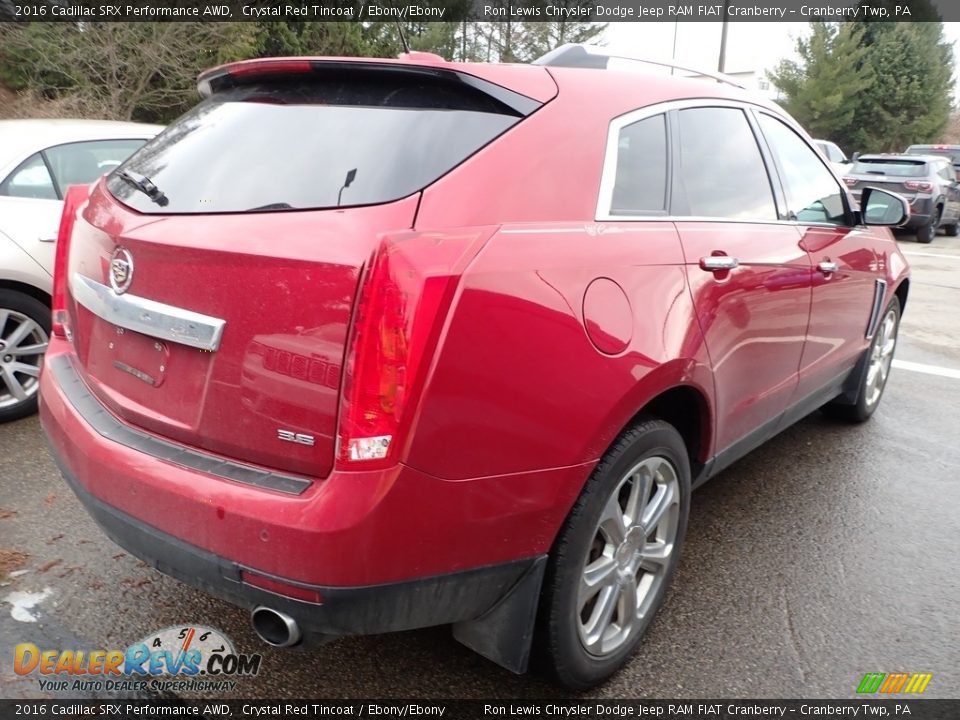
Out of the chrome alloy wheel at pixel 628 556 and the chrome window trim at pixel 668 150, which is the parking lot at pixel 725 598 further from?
the chrome window trim at pixel 668 150

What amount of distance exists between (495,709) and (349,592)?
2.58 ft

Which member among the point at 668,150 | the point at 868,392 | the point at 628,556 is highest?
the point at 668,150

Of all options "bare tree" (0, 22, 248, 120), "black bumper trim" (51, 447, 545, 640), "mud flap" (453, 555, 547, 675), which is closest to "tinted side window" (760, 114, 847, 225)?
"mud flap" (453, 555, 547, 675)

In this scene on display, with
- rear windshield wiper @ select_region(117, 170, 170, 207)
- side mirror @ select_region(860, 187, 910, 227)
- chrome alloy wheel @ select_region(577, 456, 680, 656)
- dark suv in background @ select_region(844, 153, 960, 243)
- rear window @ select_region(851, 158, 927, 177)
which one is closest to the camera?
rear windshield wiper @ select_region(117, 170, 170, 207)

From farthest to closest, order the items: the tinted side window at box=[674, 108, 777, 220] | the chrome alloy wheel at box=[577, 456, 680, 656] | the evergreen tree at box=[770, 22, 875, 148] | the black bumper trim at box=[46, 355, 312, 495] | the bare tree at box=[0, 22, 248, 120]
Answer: the evergreen tree at box=[770, 22, 875, 148] < the bare tree at box=[0, 22, 248, 120] < the tinted side window at box=[674, 108, 777, 220] < the chrome alloy wheel at box=[577, 456, 680, 656] < the black bumper trim at box=[46, 355, 312, 495]

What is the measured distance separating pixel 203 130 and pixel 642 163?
4.30ft

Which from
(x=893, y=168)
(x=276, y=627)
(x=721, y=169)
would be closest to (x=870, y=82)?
(x=893, y=168)

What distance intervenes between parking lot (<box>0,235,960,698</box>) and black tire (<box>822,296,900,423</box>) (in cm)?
47

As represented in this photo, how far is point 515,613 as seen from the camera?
1.96m

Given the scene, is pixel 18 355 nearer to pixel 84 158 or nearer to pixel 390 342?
pixel 84 158

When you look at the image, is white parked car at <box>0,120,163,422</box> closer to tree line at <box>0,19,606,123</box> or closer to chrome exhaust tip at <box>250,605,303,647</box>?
chrome exhaust tip at <box>250,605,303,647</box>

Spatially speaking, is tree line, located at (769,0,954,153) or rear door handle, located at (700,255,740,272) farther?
tree line, located at (769,0,954,153)

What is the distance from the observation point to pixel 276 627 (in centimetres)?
179

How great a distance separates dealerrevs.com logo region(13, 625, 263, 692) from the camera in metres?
2.23
